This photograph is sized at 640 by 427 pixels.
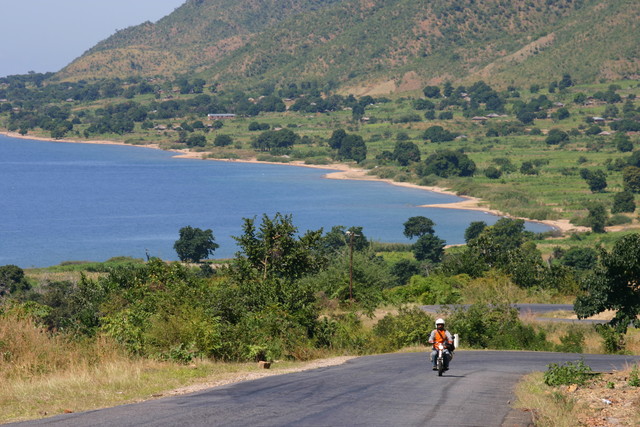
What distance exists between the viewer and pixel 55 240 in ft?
428

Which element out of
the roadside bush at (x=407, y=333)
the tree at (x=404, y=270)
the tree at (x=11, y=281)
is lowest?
the tree at (x=404, y=270)

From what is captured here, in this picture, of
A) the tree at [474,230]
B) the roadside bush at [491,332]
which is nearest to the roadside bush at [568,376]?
the roadside bush at [491,332]

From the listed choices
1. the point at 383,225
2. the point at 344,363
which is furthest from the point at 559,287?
the point at 383,225

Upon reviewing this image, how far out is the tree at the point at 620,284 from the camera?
3606 centimetres

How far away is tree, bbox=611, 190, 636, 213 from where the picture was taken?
5067 inches

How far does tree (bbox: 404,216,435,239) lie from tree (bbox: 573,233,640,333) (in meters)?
80.8

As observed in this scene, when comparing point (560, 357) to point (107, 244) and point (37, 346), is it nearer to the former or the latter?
point (37, 346)

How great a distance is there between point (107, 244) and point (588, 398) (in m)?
111

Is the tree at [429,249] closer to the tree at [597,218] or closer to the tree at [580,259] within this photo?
the tree at [580,259]

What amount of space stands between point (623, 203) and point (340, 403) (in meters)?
119

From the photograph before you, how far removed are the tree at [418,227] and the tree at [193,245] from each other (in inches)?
1064

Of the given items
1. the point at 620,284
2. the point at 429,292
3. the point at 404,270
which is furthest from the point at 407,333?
the point at 404,270

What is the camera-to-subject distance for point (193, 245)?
350 feet

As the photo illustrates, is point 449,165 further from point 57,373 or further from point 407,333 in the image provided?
point 57,373
